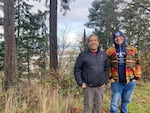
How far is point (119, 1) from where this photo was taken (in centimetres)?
2842

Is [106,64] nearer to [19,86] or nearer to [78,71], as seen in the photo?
[78,71]

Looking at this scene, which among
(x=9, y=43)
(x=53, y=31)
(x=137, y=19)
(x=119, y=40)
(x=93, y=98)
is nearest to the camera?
(x=93, y=98)

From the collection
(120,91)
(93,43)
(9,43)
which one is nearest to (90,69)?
(93,43)

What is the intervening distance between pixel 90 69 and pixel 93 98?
606 millimetres

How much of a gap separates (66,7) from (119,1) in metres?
10.6

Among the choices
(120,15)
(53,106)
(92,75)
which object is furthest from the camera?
(120,15)

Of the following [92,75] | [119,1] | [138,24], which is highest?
[119,1]

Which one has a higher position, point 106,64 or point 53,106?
point 106,64

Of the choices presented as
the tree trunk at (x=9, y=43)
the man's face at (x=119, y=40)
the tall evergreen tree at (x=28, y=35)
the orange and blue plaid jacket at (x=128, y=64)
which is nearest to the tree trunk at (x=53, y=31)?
the tree trunk at (x=9, y=43)

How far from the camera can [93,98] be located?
→ 6961 millimetres

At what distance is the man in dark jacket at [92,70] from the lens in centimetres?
671

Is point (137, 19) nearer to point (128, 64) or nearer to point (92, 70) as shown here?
point (128, 64)

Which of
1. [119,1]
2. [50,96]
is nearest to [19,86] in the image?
[50,96]

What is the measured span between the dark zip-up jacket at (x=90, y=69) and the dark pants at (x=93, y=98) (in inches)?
4.7
